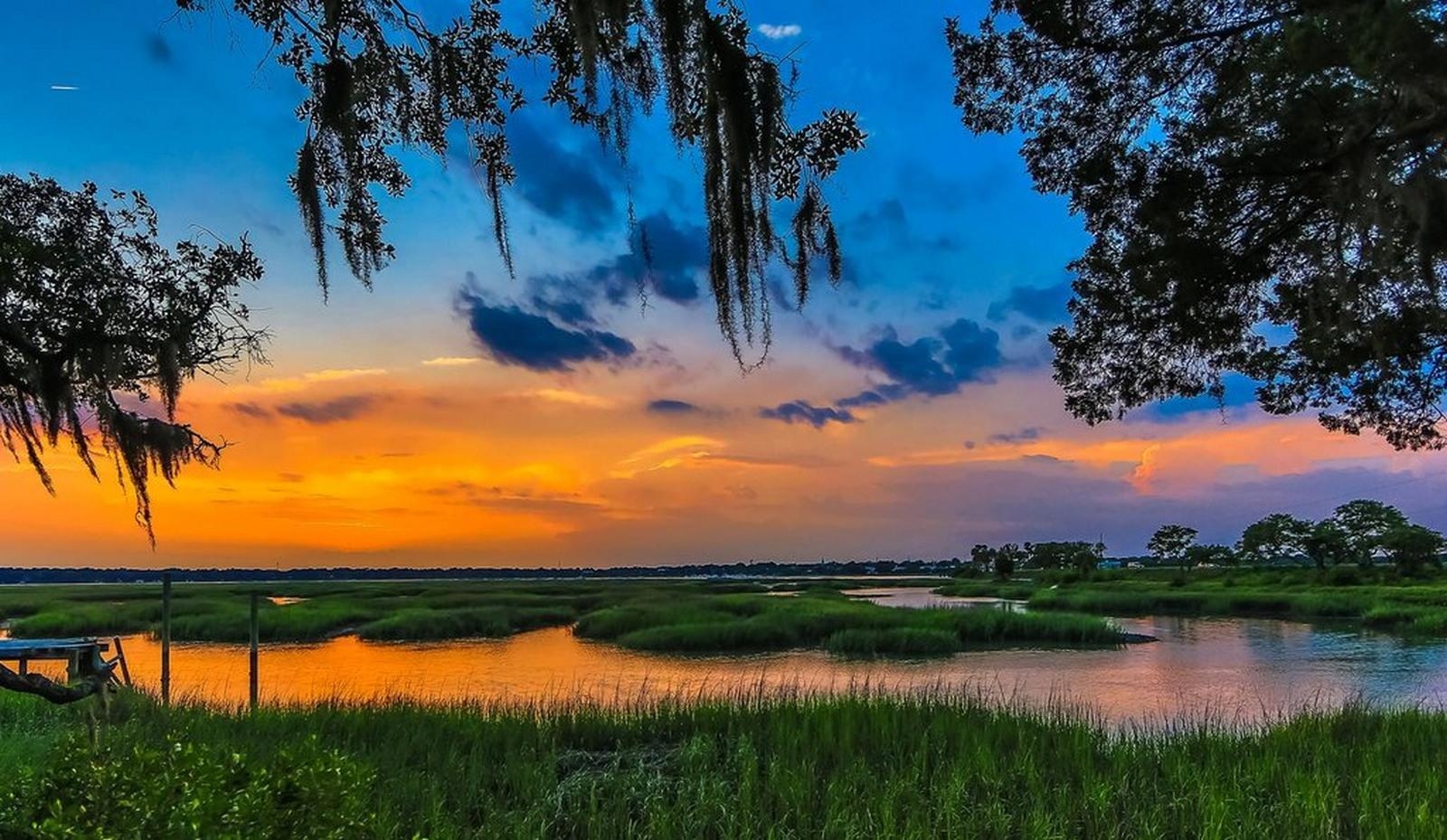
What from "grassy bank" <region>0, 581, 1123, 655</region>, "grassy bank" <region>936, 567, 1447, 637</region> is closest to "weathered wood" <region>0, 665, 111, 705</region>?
"grassy bank" <region>0, 581, 1123, 655</region>

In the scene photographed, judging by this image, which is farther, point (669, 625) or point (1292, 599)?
point (1292, 599)

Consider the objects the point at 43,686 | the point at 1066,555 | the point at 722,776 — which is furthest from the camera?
the point at 1066,555

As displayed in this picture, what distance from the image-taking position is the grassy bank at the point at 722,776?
370 cm

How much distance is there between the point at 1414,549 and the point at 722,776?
70579 mm

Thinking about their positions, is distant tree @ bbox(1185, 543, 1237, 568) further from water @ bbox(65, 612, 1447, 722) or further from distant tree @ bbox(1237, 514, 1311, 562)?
water @ bbox(65, 612, 1447, 722)

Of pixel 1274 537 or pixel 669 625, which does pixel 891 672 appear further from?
pixel 1274 537

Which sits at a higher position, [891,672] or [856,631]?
[856,631]

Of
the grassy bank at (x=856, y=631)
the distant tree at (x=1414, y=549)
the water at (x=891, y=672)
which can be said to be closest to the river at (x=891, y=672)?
the water at (x=891, y=672)

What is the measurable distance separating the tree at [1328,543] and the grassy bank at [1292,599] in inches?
328

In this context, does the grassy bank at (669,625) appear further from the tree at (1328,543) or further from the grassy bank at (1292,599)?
the tree at (1328,543)

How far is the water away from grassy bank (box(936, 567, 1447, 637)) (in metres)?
4.24

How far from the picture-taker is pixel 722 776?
23.7 feet

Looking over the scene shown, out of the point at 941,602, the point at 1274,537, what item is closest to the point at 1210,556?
the point at 1274,537

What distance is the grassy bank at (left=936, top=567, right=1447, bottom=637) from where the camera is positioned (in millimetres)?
33094
